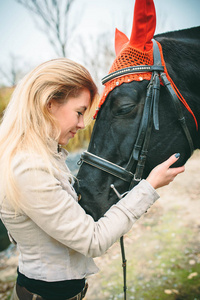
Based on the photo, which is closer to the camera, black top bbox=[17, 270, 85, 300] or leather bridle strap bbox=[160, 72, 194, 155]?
black top bbox=[17, 270, 85, 300]

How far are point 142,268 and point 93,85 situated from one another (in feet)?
11.7

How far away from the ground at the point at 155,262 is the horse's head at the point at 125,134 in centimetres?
248

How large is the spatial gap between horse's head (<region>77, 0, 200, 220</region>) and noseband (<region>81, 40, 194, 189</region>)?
0.4 inches

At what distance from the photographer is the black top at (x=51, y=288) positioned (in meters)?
1.37

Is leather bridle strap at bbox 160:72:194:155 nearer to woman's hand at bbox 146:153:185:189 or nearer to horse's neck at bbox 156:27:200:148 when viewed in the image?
horse's neck at bbox 156:27:200:148

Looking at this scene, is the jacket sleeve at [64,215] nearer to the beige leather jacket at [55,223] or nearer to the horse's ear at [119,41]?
the beige leather jacket at [55,223]

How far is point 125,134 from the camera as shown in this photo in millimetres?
1685

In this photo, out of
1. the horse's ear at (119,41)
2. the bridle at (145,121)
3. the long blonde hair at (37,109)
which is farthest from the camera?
the horse's ear at (119,41)

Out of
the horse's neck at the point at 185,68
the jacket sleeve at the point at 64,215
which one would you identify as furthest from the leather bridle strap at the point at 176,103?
the jacket sleeve at the point at 64,215

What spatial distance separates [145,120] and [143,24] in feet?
2.26

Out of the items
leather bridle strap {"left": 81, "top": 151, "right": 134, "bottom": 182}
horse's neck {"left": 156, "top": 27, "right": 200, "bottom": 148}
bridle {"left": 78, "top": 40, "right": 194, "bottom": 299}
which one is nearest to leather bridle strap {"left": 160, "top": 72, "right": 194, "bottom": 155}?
bridle {"left": 78, "top": 40, "right": 194, "bottom": 299}

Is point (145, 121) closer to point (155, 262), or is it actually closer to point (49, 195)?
point (49, 195)

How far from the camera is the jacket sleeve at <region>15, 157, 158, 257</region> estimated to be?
110 centimetres

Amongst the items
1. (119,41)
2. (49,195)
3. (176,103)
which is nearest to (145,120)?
(176,103)
